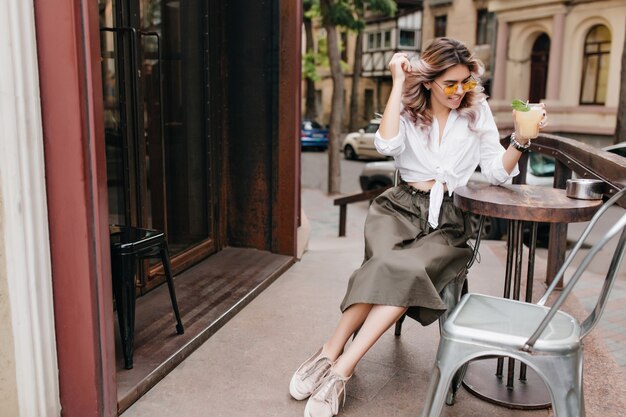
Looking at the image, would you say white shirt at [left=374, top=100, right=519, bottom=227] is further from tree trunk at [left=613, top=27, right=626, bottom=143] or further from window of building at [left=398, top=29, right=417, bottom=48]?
window of building at [left=398, top=29, right=417, bottom=48]

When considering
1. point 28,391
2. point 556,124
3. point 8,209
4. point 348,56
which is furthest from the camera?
point 348,56

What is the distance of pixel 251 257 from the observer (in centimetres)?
454

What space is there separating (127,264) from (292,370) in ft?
2.91

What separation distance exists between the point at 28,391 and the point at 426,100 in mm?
1974

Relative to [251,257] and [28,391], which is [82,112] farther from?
[251,257]

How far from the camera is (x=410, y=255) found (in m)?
2.42

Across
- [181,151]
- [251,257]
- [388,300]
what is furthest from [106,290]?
[251,257]

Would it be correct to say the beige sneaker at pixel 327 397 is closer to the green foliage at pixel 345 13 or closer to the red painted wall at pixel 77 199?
the red painted wall at pixel 77 199

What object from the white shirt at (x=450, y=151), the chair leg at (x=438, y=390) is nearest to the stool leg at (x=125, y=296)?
the white shirt at (x=450, y=151)

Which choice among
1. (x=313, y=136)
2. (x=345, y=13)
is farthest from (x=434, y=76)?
(x=313, y=136)

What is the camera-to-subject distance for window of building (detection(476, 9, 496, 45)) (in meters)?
23.4

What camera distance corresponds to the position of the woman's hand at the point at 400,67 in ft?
8.63

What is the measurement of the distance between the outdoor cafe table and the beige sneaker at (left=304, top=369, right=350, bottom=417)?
0.61m

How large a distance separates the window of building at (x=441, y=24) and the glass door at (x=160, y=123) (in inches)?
930
